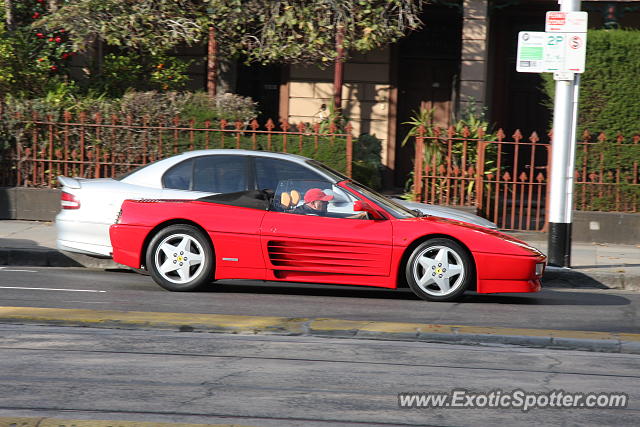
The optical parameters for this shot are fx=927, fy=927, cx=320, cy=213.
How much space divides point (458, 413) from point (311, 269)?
382cm

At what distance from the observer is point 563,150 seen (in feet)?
34.9

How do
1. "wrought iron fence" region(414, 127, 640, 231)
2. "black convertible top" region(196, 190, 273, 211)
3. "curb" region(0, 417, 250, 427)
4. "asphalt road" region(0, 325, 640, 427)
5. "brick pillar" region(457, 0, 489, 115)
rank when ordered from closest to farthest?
1. "curb" region(0, 417, 250, 427)
2. "asphalt road" region(0, 325, 640, 427)
3. "black convertible top" region(196, 190, 273, 211)
4. "wrought iron fence" region(414, 127, 640, 231)
5. "brick pillar" region(457, 0, 489, 115)

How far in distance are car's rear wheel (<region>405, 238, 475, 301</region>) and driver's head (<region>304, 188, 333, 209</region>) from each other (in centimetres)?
101

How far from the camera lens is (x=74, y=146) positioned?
14.3 metres

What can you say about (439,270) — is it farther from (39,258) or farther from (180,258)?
(39,258)

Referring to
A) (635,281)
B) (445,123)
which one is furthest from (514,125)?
(635,281)

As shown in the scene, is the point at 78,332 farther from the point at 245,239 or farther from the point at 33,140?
the point at 33,140

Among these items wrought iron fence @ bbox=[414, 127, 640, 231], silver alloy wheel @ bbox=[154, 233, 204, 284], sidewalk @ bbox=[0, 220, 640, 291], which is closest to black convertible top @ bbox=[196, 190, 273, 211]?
silver alloy wheel @ bbox=[154, 233, 204, 284]

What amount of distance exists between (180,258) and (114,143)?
558cm

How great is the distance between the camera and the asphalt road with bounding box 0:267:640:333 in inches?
319

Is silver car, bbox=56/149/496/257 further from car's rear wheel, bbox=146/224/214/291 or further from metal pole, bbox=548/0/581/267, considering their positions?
metal pole, bbox=548/0/581/267

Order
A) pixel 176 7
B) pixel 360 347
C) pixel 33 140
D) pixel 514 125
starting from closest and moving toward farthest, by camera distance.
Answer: pixel 360 347
pixel 33 140
pixel 176 7
pixel 514 125

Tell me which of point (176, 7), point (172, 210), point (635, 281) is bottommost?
point (635, 281)

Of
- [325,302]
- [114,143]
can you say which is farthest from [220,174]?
[114,143]
